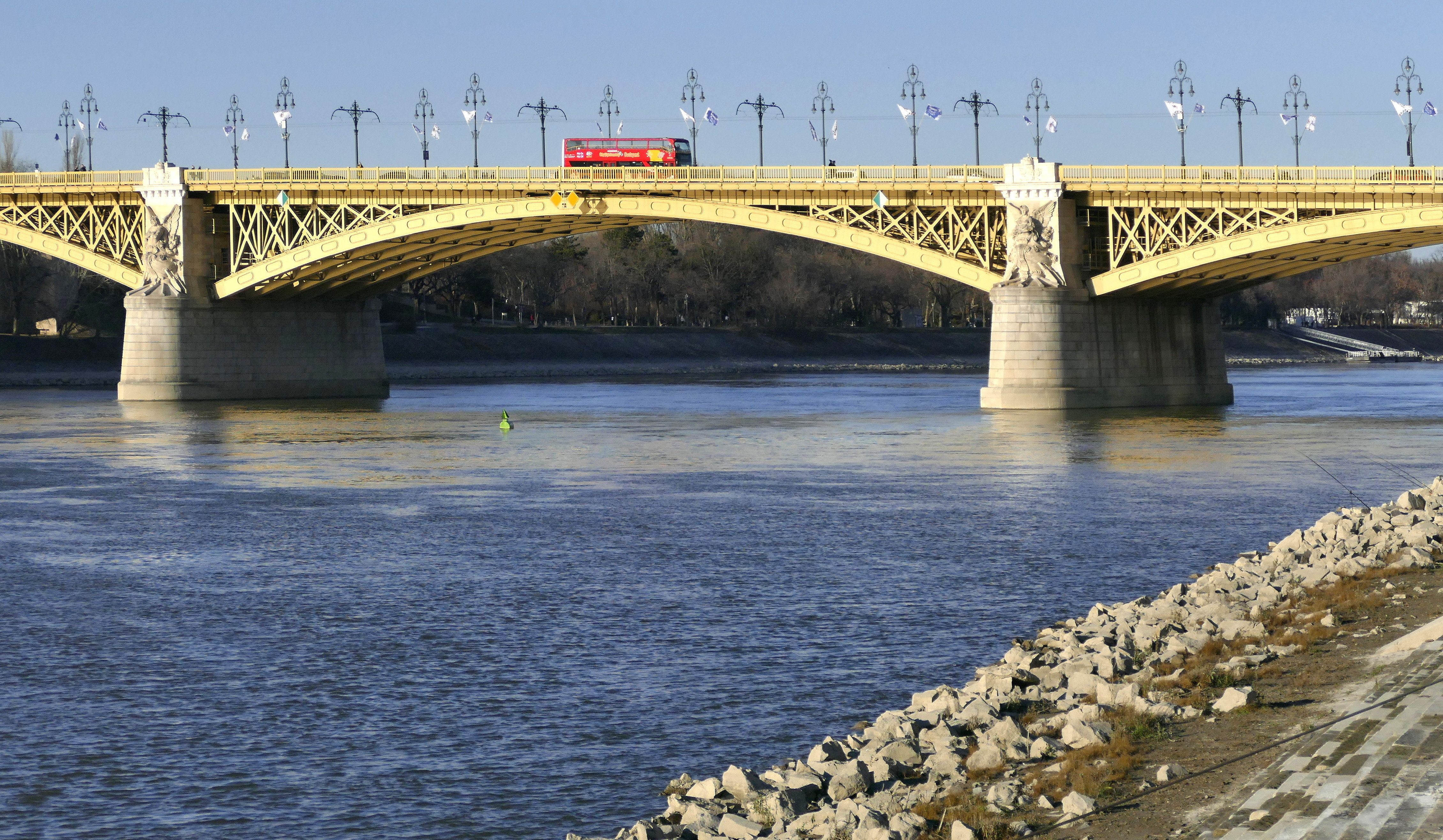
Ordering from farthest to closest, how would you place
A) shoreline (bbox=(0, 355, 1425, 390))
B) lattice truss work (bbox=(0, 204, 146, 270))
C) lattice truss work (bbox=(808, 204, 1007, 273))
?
1. shoreline (bbox=(0, 355, 1425, 390))
2. lattice truss work (bbox=(0, 204, 146, 270))
3. lattice truss work (bbox=(808, 204, 1007, 273))

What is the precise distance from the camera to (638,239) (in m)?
142

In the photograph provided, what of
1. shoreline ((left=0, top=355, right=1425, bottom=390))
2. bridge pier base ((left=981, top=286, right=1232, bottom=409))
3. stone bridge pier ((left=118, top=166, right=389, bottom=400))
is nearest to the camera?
bridge pier base ((left=981, top=286, right=1232, bottom=409))

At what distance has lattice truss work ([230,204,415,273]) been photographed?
67.0 m

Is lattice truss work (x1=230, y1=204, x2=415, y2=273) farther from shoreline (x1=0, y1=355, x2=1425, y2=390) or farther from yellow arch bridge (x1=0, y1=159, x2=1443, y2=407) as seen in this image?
shoreline (x1=0, y1=355, x2=1425, y2=390)

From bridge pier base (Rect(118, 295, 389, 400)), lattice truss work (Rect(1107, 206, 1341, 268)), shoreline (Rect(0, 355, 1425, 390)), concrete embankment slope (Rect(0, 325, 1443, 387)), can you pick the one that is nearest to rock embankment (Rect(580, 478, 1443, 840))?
lattice truss work (Rect(1107, 206, 1341, 268))

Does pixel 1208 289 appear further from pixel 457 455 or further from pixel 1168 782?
pixel 1168 782

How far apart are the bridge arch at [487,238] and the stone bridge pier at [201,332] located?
1.16m

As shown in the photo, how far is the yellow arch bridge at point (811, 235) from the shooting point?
5491 cm

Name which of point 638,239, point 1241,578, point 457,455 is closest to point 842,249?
point 638,239

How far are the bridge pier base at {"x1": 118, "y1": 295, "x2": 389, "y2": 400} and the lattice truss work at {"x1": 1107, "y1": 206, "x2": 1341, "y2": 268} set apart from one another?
34.0 metres

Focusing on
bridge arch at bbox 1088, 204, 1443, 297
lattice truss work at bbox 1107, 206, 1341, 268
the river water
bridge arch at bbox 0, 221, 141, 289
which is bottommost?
the river water

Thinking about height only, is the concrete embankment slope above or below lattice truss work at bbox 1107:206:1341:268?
below

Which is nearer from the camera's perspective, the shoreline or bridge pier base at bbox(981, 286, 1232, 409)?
bridge pier base at bbox(981, 286, 1232, 409)

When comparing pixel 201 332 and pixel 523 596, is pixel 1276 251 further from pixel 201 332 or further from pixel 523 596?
pixel 201 332
